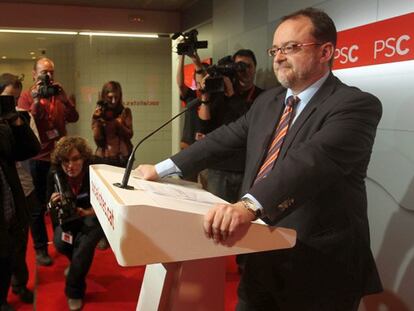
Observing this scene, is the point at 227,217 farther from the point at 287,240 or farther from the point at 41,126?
the point at 41,126

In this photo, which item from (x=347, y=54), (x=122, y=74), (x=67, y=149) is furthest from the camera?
(x=122, y=74)

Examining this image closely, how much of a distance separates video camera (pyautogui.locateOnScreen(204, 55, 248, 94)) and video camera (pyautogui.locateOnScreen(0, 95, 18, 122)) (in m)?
1.13

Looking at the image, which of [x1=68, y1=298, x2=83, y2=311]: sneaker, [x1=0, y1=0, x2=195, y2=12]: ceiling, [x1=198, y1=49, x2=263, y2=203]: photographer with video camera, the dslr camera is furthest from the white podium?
[x1=0, y1=0, x2=195, y2=12]: ceiling

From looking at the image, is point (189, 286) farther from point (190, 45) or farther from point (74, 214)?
point (190, 45)


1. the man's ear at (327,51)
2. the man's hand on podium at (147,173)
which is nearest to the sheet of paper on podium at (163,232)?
the man's hand on podium at (147,173)

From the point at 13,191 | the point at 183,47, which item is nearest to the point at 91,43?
the point at 183,47

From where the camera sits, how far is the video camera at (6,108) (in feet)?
7.48

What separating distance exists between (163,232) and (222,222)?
12 cm

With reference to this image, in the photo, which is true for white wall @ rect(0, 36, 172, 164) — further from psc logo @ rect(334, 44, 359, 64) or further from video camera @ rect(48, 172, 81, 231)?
psc logo @ rect(334, 44, 359, 64)

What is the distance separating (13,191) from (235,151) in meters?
1.33

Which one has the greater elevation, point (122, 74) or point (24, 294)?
point (122, 74)

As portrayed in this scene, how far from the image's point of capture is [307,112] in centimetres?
118

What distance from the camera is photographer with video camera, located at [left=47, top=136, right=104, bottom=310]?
2.63m

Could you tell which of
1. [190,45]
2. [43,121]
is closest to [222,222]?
[190,45]
